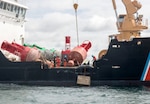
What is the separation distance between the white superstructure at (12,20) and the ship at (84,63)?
6 centimetres

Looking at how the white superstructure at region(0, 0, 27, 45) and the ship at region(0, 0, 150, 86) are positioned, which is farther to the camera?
the white superstructure at region(0, 0, 27, 45)

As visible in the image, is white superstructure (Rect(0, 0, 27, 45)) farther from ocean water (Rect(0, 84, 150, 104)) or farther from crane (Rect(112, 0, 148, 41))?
crane (Rect(112, 0, 148, 41))

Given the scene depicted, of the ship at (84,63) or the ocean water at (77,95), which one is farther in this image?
the ship at (84,63)

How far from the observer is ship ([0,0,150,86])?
70.1ft

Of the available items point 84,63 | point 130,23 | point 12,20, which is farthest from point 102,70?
point 12,20

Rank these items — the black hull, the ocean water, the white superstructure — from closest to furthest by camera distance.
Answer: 1. the ocean water
2. the black hull
3. the white superstructure

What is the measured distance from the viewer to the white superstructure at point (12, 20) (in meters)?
24.6

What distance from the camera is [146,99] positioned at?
16562 millimetres

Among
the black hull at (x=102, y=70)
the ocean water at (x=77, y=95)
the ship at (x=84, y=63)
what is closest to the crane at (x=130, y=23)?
the ship at (x=84, y=63)

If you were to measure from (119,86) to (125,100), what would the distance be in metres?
5.32

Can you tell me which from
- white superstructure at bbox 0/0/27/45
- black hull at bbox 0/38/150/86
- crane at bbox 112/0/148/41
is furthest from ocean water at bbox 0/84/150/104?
white superstructure at bbox 0/0/27/45

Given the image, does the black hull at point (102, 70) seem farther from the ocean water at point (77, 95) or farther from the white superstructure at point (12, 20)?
the white superstructure at point (12, 20)

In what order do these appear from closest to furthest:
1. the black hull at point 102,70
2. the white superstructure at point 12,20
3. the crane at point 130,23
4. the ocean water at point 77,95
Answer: the ocean water at point 77,95 < the black hull at point 102,70 < the crane at point 130,23 < the white superstructure at point 12,20

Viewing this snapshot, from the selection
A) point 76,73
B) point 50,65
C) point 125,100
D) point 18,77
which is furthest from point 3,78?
point 125,100
